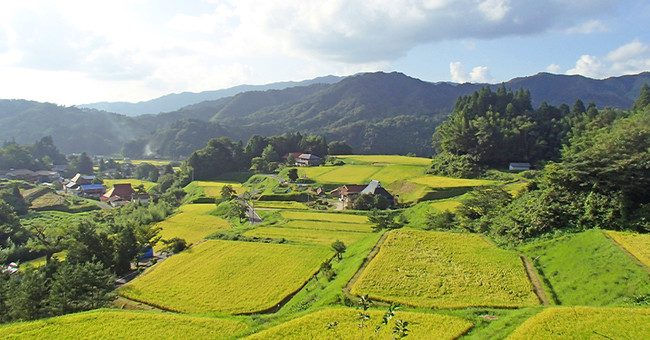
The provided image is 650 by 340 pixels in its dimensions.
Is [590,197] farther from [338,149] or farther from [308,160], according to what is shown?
[338,149]

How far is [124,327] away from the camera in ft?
45.2

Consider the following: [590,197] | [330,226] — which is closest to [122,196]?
[330,226]

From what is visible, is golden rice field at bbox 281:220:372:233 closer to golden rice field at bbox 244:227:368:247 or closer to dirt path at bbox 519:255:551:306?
golden rice field at bbox 244:227:368:247

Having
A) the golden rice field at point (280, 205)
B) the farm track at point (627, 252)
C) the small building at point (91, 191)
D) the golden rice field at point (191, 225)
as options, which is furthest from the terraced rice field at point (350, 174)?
the small building at point (91, 191)

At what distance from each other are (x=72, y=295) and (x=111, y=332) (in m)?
4.74

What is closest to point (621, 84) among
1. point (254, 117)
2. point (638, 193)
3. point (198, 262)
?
point (254, 117)

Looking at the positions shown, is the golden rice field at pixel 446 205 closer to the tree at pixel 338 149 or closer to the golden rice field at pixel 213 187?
the golden rice field at pixel 213 187

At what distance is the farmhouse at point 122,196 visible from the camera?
59719 millimetres

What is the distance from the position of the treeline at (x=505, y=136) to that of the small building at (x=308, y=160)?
82.8 feet

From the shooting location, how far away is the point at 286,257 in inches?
927

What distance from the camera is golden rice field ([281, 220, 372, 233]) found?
3158 centimetres

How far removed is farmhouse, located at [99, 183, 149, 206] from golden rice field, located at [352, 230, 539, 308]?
162 ft

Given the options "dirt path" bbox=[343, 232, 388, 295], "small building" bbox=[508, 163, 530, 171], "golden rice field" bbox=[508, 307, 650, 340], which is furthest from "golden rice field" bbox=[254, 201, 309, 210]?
"golden rice field" bbox=[508, 307, 650, 340]

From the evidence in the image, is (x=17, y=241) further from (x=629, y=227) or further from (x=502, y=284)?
(x=629, y=227)
